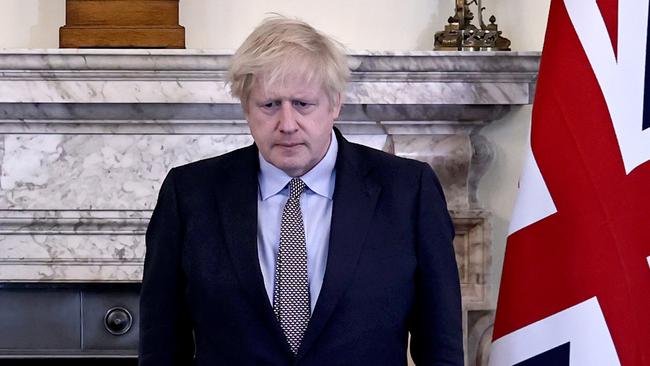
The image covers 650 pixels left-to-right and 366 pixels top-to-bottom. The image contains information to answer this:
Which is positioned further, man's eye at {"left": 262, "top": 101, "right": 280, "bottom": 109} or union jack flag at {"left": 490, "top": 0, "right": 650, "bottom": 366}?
union jack flag at {"left": 490, "top": 0, "right": 650, "bottom": 366}

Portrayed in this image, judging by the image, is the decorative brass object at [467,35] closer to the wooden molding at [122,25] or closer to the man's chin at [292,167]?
the wooden molding at [122,25]

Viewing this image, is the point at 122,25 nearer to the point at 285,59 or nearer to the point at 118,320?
the point at 118,320

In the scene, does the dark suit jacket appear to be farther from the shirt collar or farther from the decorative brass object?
the decorative brass object

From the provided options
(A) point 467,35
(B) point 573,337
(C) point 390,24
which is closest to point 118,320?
(C) point 390,24

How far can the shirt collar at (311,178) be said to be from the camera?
1789 millimetres

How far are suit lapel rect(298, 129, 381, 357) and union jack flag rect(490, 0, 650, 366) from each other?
52cm

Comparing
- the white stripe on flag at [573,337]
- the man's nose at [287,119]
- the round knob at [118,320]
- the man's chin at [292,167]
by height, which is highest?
the man's nose at [287,119]

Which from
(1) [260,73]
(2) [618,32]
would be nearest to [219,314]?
(1) [260,73]

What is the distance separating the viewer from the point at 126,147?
2.78m

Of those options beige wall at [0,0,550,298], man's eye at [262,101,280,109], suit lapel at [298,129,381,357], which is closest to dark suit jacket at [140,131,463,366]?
suit lapel at [298,129,381,357]

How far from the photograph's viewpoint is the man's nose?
1.69 metres

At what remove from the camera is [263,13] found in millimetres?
2898

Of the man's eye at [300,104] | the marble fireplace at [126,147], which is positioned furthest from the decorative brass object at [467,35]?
the man's eye at [300,104]

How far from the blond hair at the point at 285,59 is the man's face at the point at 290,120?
13mm
